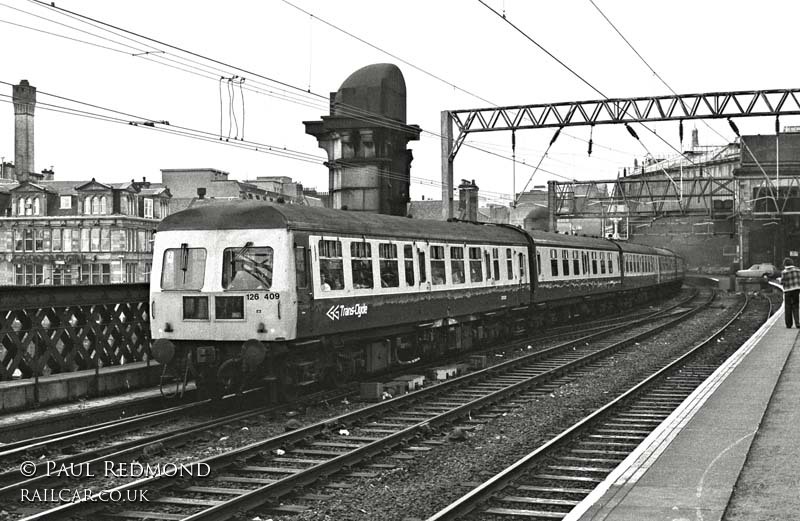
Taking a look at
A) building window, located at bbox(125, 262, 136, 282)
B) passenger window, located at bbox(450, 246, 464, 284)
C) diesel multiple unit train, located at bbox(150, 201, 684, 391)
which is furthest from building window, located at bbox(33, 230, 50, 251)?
passenger window, located at bbox(450, 246, 464, 284)

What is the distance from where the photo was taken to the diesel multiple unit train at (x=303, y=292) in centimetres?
1336

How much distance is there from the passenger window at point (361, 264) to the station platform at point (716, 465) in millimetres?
5573

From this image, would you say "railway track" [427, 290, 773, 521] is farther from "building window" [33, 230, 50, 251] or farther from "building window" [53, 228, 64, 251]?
"building window" [33, 230, 50, 251]

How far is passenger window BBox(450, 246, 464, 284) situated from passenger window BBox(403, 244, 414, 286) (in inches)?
88.7

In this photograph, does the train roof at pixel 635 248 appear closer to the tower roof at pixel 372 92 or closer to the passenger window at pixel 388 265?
the tower roof at pixel 372 92

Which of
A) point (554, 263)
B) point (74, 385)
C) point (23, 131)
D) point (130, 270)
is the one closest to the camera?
point (74, 385)

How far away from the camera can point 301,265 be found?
13.7m

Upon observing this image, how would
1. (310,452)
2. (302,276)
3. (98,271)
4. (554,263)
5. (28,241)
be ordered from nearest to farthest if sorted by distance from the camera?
1. (310,452)
2. (302,276)
3. (554,263)
4. (98,271)
5. (28,241)

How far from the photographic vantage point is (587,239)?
A: 33.5 meters

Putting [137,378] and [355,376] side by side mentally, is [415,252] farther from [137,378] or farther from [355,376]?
[137,378]

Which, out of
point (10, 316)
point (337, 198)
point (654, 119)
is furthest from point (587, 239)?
point (10, 316)

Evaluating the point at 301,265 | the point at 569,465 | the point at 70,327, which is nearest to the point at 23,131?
the point at 70,327

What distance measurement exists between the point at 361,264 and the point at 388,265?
116cm

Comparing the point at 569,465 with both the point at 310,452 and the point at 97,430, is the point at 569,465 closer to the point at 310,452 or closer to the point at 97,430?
the point at 310,452
